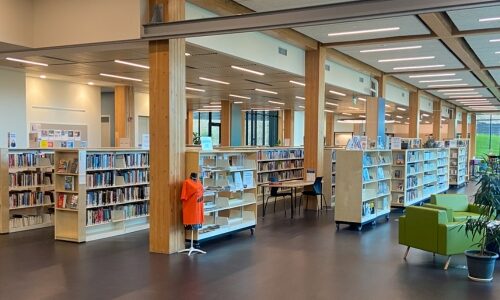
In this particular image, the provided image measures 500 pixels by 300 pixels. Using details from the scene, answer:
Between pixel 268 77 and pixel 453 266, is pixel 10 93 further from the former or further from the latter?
Answer: pixel 453 266

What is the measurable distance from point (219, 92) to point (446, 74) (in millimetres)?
7757

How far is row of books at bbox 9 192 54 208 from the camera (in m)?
8.79

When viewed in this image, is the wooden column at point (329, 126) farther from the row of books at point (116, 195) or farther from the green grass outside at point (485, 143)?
the row of books at point (116, 195)

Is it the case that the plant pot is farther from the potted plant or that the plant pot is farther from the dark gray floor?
the dark gray floor

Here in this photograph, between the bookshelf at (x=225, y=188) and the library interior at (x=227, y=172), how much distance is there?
30mm

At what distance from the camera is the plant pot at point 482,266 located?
5918 mm

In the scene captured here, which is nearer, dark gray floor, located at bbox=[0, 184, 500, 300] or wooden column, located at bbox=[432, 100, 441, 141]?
dark gray floor, located at bbox=[0, 184, 500, 300]

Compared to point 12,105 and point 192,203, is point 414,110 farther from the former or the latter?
point 12,105

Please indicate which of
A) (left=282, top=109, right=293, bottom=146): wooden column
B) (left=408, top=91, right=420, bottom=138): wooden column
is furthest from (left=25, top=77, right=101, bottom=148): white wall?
(left=408, top=91, right=420, bottom=138): wooden column

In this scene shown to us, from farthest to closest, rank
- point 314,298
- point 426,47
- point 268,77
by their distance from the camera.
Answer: point 268,77 → point 426,47 → point 314,298

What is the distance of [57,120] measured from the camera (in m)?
14.6

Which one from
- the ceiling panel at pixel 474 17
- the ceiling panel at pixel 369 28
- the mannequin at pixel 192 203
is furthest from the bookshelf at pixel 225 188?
the ceiling panel at pixel 474 17

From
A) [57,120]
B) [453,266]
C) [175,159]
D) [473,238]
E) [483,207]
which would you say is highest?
[57,120]

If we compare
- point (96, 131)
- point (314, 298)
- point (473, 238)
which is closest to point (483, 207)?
point (473, 238)
